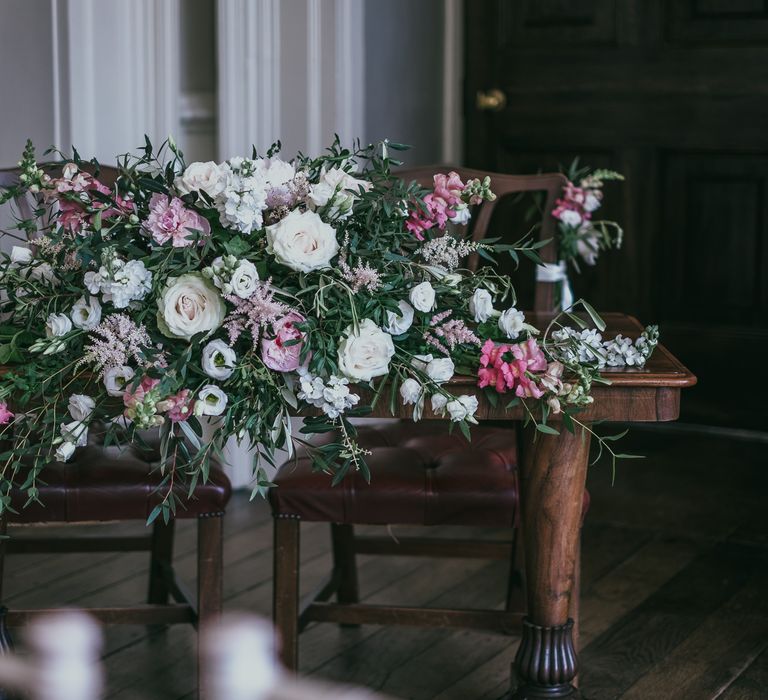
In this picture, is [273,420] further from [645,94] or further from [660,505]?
[645,94]

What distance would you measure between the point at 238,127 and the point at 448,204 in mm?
1802

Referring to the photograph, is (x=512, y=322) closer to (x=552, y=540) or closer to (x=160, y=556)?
(x=552, y=540)

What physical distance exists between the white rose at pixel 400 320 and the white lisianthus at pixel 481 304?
0.34ft

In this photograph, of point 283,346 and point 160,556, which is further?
point 160,556

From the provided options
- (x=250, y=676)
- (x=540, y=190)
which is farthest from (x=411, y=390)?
(x=540, y=190)

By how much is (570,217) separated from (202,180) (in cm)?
107

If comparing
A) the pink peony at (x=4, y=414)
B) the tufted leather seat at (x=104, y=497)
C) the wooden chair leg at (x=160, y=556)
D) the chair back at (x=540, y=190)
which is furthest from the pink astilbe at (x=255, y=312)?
the wooden chair leg at (x=160, y=556)

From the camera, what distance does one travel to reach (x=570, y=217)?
248cm

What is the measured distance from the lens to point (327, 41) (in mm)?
3537

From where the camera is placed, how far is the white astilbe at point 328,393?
5.10 feet

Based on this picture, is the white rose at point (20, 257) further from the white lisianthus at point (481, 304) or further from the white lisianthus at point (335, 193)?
the white lisianthus at point (481, 304)

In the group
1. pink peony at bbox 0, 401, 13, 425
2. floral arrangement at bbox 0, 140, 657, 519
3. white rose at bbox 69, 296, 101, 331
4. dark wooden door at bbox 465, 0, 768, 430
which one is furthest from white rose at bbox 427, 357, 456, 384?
dark wooden door at bbox 465, 0, 768, 430

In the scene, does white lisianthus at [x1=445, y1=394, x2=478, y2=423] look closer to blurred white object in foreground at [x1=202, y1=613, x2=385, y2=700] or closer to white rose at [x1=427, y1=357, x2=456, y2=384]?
white rose at [x1=427, y1=357, x2=456, y2=384]

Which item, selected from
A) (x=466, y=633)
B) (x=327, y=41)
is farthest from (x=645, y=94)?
(x=466, y=633)
